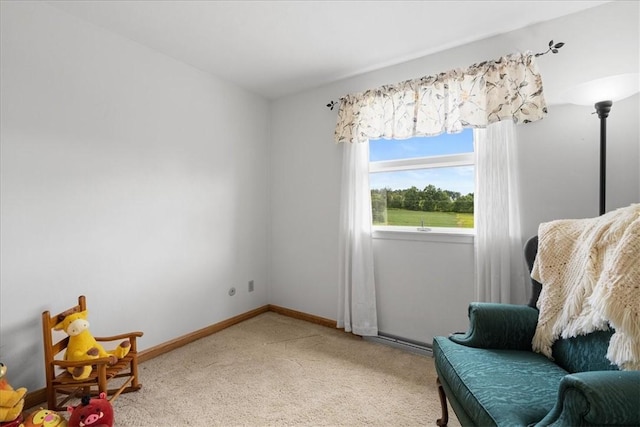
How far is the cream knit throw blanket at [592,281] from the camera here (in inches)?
40.7

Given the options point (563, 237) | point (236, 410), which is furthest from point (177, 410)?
point (563, 237)

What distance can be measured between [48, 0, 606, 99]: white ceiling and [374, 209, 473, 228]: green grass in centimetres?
130

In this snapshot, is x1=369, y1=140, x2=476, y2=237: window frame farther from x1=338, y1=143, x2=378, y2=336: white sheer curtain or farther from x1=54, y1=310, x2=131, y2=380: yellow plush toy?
x1=54, y1=310, x2=131, y2=380: yellow plush toy

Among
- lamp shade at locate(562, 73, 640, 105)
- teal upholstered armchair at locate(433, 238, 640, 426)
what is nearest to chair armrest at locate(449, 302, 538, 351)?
teal upholstered armchair at locate(433, 238, 640, 426)

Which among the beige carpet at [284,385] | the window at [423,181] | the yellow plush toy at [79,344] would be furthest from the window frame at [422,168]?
the yellow plush toy at [79,344]

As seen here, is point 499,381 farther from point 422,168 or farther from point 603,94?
point 422,168

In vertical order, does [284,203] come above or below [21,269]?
above

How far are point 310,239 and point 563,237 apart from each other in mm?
2065

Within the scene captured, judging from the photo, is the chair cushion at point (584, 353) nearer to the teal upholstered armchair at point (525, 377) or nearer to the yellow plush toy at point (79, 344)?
the teal upholstered armchair at point (525, 377)

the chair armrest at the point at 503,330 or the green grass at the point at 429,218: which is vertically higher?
the green grass at the point at 429,218

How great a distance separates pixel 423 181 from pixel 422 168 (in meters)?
0.11

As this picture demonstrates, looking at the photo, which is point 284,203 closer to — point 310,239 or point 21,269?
point 310,239

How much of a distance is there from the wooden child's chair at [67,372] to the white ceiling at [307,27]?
1855 mm

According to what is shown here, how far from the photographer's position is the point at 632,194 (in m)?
1.70
